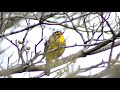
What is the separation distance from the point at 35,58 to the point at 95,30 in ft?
1.88

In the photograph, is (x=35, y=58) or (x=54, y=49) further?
(x=54, y=49)

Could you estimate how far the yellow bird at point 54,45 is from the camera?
2138 mm

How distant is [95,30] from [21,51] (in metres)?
0.64

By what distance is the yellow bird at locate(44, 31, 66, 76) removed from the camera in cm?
214

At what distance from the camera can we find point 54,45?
2.28 metres

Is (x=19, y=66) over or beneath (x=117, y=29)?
beneath

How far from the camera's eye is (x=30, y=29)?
2.11m
